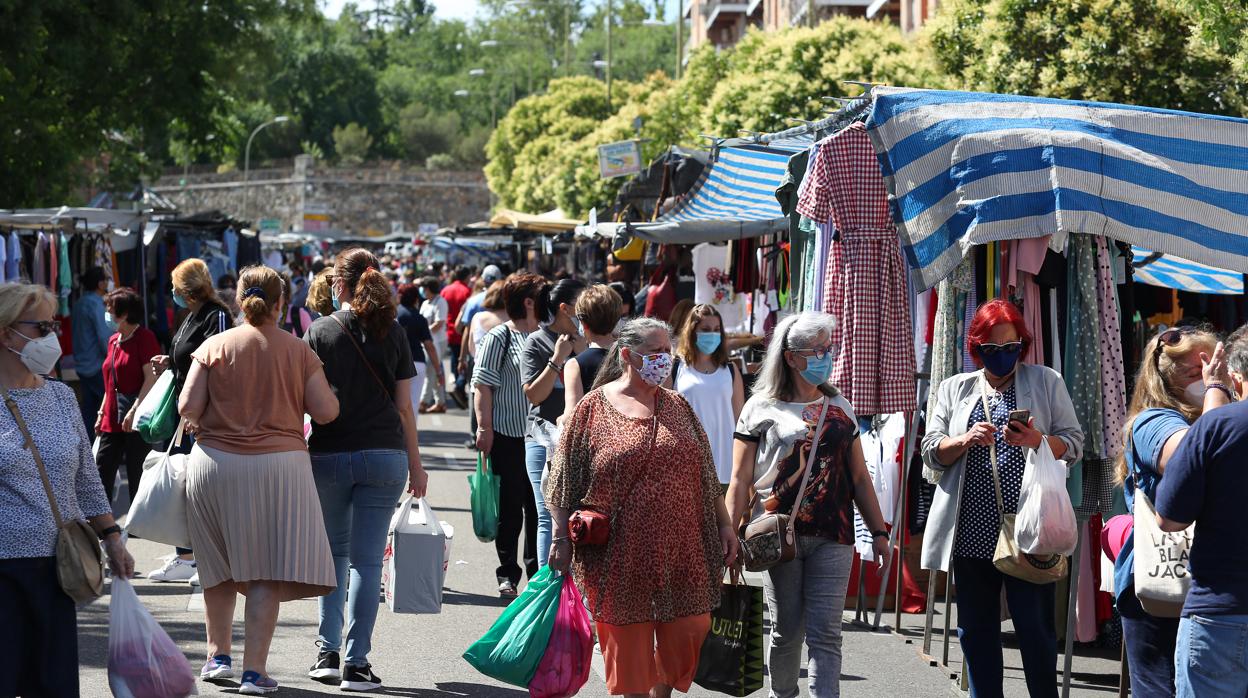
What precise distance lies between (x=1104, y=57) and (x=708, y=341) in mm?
11654

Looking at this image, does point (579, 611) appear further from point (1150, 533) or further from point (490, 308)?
point (490, 308)

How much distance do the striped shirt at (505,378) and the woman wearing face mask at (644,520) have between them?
123 inches

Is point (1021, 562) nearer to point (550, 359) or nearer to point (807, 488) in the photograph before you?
point (807, 488)

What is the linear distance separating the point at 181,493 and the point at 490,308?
6.65 metres

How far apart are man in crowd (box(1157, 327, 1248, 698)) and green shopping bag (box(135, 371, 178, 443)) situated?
16.2ft

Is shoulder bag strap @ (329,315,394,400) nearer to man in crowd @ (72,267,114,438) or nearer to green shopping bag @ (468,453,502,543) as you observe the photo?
green shopping bag @ (468,453,502,543)

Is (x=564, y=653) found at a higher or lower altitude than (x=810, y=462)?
lower

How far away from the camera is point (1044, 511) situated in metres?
5.65

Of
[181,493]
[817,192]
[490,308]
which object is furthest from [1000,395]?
[490,308]

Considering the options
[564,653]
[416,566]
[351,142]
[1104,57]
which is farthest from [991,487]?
[351,142]

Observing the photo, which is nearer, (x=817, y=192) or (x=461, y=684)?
(x=461, y=684)

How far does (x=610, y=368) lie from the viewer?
5910 mm

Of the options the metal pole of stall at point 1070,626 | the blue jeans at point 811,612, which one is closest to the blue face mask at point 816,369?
the blue jeans at point 811,612

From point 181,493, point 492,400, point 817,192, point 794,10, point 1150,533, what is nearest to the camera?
point 1150,533
